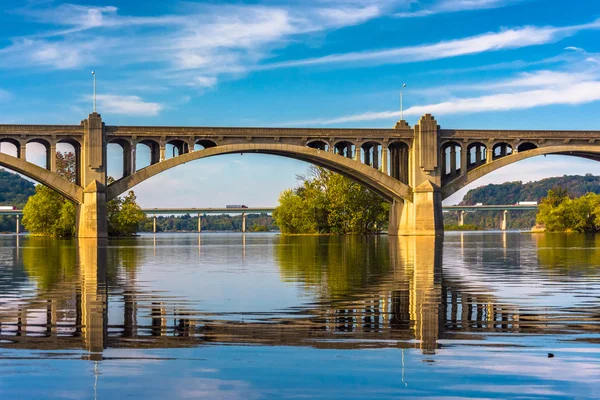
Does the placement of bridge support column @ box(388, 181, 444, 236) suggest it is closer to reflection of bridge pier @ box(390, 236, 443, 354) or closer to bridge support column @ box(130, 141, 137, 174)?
bridge support column @ box(130, 141, 137, 174)

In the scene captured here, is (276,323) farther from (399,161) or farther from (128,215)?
(128,215)

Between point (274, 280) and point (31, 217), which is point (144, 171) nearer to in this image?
point (31, 217)

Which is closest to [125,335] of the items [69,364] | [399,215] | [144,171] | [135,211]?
[69,364]

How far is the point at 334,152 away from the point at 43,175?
32.0 m

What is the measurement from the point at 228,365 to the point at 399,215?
89693 mm

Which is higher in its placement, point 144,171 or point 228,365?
point 144,171

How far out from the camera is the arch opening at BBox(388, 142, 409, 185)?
9831 centimetres

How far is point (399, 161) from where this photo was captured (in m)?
99.2

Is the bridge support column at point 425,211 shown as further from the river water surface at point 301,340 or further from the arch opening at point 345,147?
the river water surface at point 301,340

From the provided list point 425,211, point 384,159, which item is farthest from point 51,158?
point 425,211

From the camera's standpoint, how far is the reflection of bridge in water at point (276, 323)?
524 inches

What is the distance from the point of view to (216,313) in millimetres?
17281

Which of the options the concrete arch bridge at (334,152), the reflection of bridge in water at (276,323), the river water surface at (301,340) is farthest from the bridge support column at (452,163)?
the reflection of bridge in water at (276,323)

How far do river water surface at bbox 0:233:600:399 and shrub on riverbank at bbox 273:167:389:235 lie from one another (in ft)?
307
